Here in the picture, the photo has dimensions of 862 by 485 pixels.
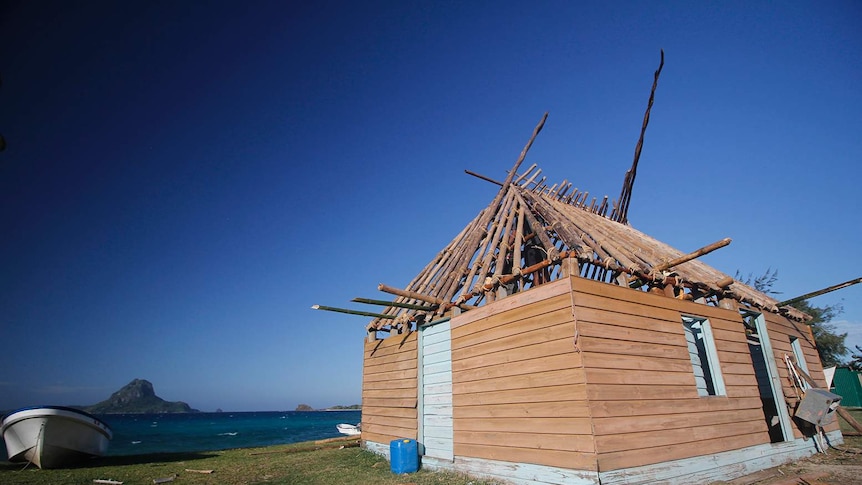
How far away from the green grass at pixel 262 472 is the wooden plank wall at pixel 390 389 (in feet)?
2.70

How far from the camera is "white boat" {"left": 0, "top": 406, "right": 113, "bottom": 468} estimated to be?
1238 centimetres

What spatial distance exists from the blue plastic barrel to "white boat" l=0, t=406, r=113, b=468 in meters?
11.7

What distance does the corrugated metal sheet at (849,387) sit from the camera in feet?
78.1

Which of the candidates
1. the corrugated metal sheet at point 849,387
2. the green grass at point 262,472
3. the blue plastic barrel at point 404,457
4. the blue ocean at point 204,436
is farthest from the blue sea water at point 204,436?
the corrugated metal sheet at point 849,387

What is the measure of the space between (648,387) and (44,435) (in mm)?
17252

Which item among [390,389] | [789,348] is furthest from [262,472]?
[789,348]

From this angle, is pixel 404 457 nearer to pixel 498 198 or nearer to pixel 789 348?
pixel 498 198

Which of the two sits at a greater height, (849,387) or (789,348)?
(789,348)

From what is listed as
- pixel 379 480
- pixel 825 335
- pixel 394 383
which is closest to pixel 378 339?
pixel 394 383

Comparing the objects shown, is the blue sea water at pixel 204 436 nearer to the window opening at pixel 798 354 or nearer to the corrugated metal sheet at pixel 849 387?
the window opening at pixel 798 354

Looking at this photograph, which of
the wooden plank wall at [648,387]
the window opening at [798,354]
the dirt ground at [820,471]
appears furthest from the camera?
the window opening at [798,354]

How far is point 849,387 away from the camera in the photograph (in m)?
23.9

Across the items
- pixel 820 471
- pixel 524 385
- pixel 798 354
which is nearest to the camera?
pixel 524 385

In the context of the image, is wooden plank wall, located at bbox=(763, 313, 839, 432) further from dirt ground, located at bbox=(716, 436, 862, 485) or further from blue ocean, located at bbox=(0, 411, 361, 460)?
blue ocean, located at bbox=(0, 411, 361, 460)
